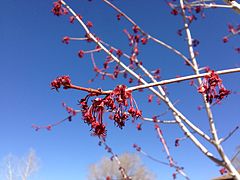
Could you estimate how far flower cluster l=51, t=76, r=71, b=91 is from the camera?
1176 millimetres

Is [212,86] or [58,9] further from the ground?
[58,9]

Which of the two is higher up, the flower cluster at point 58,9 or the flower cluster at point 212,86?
the flower cluster at point 58,9

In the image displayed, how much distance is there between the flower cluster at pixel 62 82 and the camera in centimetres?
118

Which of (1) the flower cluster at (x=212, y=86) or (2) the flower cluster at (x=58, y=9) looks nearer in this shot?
(1) the flower cluster at (x=212, y=86)

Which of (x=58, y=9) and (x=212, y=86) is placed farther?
(x=58, y=9)

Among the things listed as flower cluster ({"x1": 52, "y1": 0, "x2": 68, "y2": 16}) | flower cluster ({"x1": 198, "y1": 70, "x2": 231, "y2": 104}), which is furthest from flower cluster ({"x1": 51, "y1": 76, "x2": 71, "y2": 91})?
flower cluster ({"x1": 52, "y1": 0, "x2": 68, "y2": 16})

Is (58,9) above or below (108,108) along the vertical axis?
above

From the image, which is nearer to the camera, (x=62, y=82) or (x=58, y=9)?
(x=62, y=82)

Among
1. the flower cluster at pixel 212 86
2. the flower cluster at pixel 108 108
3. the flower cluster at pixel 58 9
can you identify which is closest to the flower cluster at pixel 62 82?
the flower cluster at pixel 108 108

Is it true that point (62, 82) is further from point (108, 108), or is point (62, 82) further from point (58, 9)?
point (58, 9)

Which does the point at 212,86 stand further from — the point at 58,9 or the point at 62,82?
the point at 58,9

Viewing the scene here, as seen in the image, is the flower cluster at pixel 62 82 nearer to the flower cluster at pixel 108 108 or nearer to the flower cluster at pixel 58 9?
the flower cluster at pixel 108 108

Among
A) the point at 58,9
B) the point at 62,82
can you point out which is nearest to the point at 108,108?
the point at 62,82

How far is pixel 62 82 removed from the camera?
→ 3.86 feet
